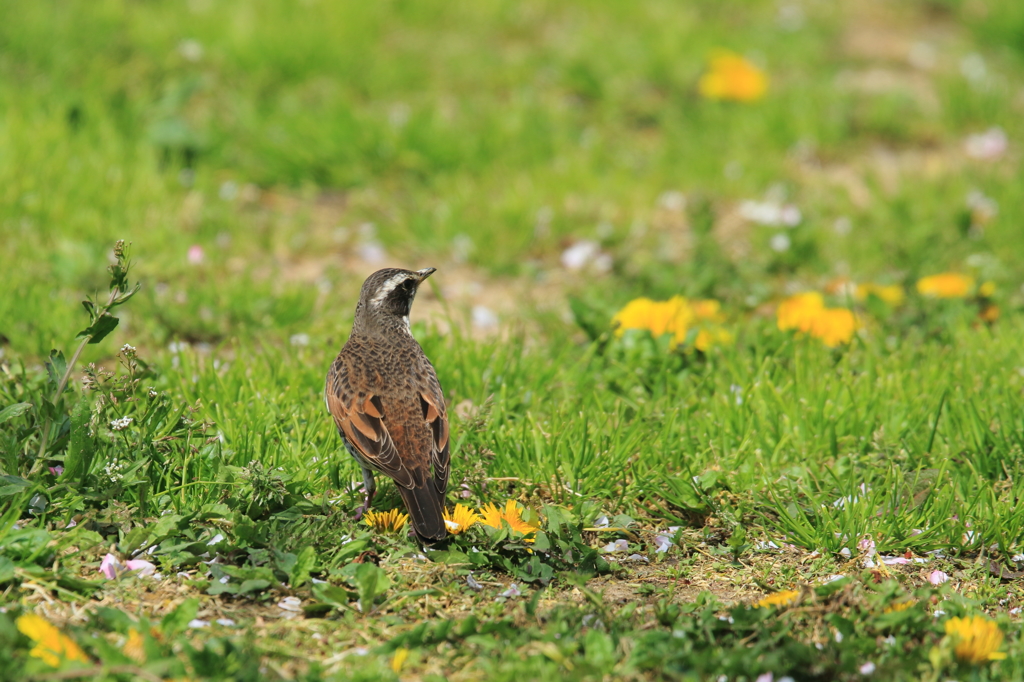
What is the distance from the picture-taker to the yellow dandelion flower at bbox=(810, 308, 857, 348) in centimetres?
624

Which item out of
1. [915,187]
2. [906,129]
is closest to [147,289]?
[915,187]

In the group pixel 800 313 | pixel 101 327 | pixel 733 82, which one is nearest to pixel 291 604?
pixel 101 327

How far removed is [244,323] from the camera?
21.4 ft

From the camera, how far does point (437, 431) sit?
460 centimetres

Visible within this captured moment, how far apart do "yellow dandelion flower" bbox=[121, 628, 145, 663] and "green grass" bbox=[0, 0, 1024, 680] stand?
2 centimetres

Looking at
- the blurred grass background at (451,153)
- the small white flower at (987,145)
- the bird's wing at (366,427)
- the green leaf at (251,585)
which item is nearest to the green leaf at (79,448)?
the green leaf at (251,585)

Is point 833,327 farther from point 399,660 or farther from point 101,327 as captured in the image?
point 101,327

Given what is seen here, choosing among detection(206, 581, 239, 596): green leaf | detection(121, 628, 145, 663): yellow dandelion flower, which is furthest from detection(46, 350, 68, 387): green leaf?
detection(121, 628, 145, 663): yellow dandelion flower

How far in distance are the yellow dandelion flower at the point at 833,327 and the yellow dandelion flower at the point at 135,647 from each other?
4.27 metres

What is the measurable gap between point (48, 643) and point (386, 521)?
143 centimetres

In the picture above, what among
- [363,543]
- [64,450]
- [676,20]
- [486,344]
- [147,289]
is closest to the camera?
[363,543]

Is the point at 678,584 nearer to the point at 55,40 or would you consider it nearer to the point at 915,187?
the point at 915,187

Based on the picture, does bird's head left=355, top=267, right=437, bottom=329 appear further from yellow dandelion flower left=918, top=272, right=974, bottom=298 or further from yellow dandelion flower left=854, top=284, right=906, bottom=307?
yellow dandelion flower left=918, top=272, right=974, bottom=298

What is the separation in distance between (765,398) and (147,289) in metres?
3.96
